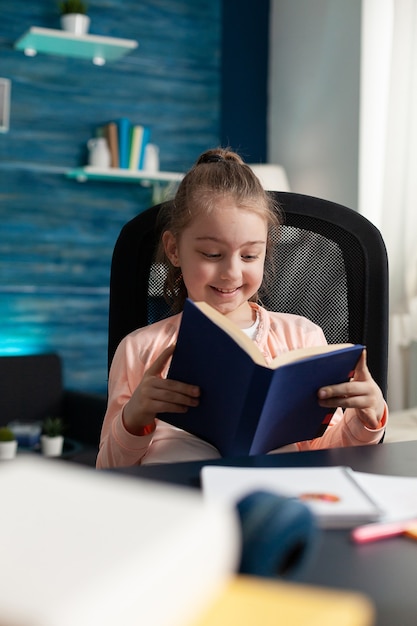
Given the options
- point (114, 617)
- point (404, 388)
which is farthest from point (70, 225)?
point (114, 617)

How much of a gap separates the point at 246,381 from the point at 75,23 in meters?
3.21

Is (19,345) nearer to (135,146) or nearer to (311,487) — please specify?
(135,146)

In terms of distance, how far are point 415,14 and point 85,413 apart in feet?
7.17

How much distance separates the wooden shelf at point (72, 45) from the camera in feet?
12.0

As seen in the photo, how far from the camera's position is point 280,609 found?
215mm

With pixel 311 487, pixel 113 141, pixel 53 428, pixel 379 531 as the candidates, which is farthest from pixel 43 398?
pixel 379 531

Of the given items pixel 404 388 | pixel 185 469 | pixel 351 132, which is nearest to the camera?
pixel 185 469

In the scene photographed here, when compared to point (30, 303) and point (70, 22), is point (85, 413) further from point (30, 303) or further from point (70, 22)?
point (70, 22)

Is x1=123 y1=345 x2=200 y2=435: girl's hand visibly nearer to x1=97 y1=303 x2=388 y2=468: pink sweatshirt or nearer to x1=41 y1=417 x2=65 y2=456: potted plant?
x1=97 y1=303 x2=388 y2=468: pink sweatshirt

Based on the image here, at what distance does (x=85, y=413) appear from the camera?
3.42 meters

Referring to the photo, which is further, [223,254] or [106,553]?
[223,254]

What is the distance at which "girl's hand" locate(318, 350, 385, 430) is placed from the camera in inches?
40.2

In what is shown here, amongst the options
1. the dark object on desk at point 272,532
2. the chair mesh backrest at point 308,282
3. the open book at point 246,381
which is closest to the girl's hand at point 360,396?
the open book at point 246,381

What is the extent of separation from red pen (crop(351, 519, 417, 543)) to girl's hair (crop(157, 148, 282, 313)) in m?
0.83
